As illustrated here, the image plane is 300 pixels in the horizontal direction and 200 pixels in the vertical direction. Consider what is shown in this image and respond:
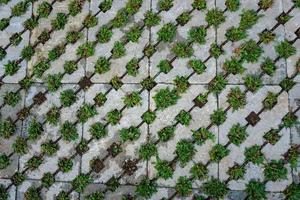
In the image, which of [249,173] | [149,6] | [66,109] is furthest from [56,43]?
[249,173]

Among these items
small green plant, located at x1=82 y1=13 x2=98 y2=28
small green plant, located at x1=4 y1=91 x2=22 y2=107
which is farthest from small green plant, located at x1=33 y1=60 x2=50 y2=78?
small green plant, located at x1=82 y1=13 x2=98 y2=28

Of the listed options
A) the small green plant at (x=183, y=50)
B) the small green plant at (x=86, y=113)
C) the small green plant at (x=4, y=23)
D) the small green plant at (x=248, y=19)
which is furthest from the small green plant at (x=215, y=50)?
the small green plant at (x=4, y=23)

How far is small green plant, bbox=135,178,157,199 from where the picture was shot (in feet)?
19.4

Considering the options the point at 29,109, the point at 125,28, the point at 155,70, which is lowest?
the point at 29,109

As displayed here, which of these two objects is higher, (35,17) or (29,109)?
(35,17)

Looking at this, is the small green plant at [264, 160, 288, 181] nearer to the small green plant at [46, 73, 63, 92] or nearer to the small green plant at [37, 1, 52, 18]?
the small green plant at [46, 73, 63, 92]

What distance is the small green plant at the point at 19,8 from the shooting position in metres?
6.65

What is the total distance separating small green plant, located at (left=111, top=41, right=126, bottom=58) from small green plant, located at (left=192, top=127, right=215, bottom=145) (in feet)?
4.97

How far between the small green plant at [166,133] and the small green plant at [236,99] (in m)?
0.84

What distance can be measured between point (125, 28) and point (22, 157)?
2291 millimetres

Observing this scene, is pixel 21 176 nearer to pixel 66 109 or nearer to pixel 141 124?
pixel 66 109

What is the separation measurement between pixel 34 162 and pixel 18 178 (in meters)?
0.30

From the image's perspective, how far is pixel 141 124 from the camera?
20.1 ft

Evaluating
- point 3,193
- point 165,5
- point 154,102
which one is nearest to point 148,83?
point 154,102
